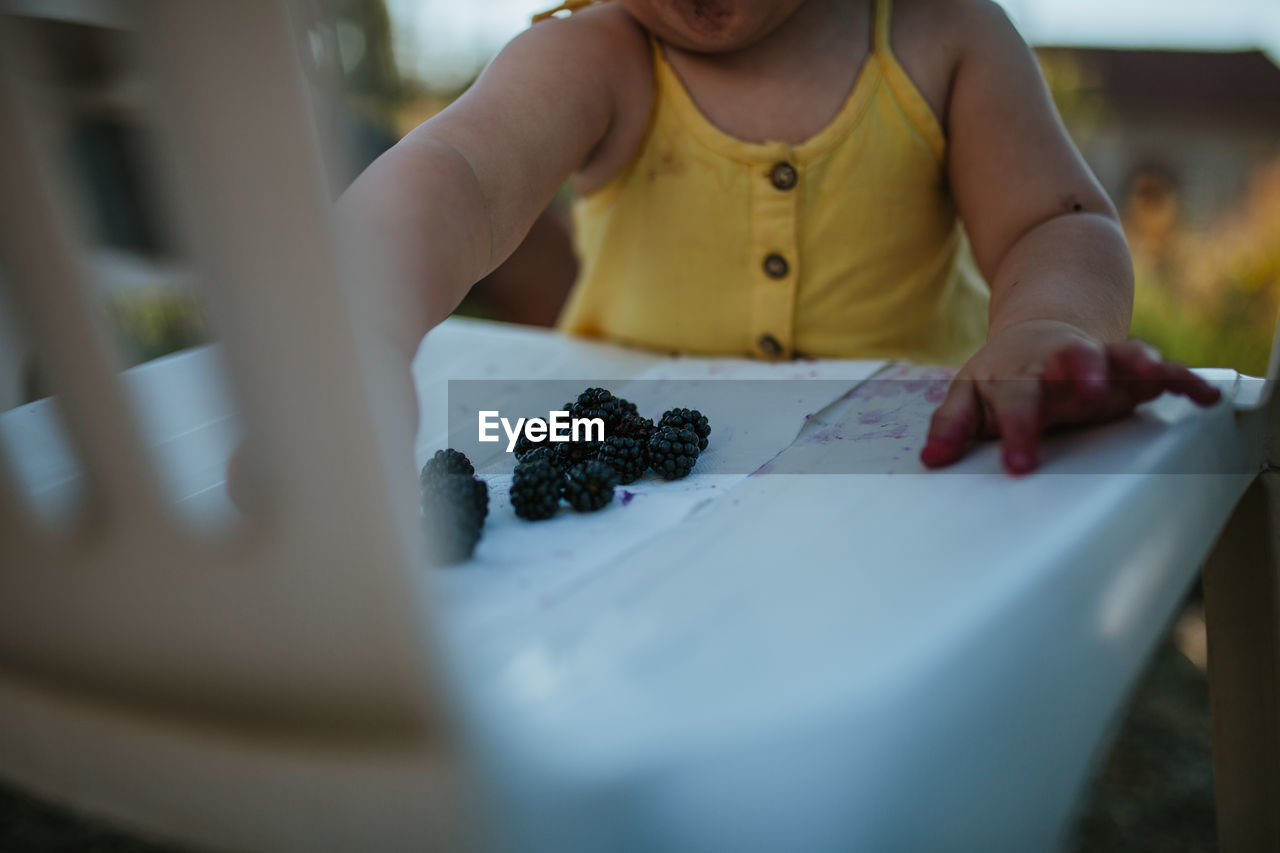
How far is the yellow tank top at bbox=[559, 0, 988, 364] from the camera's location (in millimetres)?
815

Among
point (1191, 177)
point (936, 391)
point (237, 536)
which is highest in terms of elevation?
point (237, 536)

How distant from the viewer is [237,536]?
10.4 inches

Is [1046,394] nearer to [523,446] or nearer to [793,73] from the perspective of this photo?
[523,446]

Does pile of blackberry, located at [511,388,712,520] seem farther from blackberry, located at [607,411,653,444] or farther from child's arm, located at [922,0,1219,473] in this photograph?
child's arm, located at [922,0,1219,473]

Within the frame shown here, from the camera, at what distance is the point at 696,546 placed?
0.44 m

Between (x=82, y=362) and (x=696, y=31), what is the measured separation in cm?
63

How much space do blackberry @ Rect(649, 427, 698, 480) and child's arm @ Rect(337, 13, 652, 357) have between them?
16 centimetres

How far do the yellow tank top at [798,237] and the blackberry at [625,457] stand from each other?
13.7 inches

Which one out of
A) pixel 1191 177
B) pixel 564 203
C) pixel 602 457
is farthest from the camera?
pixel 1191 177

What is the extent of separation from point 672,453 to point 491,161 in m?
0.27

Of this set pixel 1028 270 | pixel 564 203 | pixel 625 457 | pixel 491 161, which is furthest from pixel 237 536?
pixel 564 203

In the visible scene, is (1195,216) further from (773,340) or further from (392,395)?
(392,395)

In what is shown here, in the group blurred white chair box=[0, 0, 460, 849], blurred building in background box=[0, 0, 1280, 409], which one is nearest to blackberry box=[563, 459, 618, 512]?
blurred white chair box=[0, 0, 460, 849]

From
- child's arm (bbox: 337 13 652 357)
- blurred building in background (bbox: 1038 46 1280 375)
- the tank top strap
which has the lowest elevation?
blurred building in background (bbox: 1038 46 1280 375)
